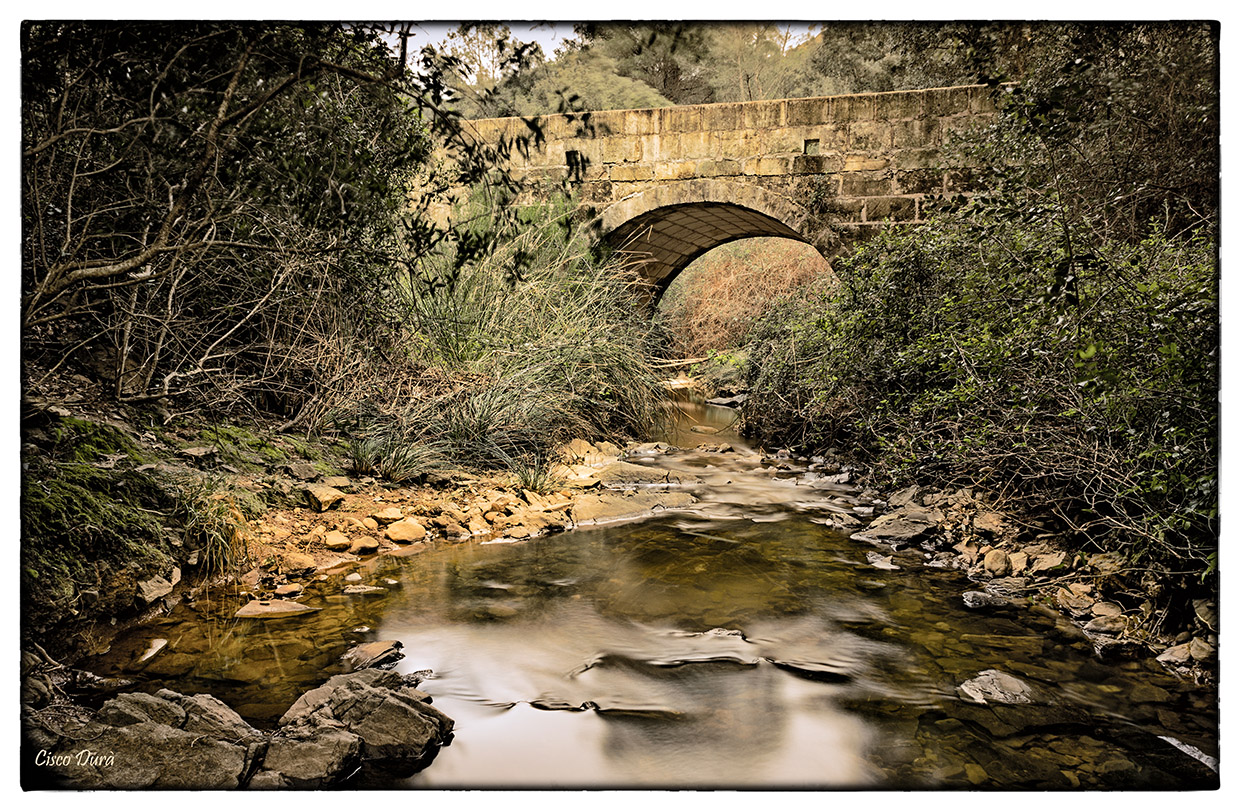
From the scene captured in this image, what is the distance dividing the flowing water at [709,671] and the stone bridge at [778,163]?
4.13 meters

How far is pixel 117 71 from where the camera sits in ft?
8.32

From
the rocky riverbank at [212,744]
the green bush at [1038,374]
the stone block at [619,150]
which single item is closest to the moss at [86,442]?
the rocky riverbank at [212,744]

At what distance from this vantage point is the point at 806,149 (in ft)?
25.4

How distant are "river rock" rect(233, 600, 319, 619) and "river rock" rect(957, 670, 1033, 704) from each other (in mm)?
2477

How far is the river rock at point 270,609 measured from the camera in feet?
10.2

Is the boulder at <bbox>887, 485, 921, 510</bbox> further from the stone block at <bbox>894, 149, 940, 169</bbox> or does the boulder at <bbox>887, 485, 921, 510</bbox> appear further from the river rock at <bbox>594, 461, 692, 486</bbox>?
the stone block at <bbox>894, 149, 940, 169</bbox>

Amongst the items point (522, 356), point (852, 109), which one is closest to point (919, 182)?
point (852, 109)

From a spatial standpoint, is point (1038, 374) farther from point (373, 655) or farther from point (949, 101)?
point (949, 101)

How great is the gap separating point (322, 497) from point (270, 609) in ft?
3.80

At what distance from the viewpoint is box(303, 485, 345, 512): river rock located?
13.9ft

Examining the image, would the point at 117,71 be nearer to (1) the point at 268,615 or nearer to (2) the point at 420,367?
(1) the point at 268,615

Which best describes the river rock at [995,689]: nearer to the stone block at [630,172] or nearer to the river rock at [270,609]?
the river rock at [270,609]

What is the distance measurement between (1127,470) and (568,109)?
8.88 feet

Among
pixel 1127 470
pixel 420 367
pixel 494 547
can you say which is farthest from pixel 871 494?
pixel 420 367
